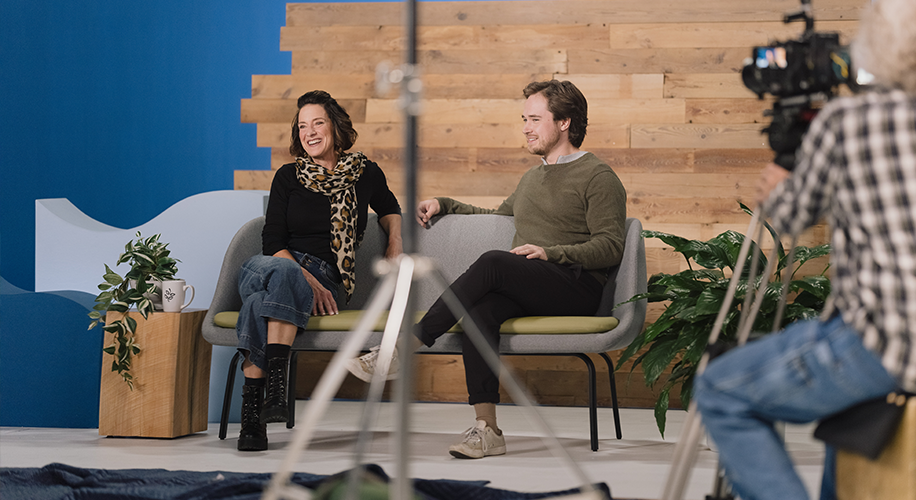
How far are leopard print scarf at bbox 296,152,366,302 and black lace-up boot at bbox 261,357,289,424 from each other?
432mm

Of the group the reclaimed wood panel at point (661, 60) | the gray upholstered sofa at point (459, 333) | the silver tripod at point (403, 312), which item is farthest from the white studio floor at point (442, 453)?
the reclaimed wood panel at point (661, 60)

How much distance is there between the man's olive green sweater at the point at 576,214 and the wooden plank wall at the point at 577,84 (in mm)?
732

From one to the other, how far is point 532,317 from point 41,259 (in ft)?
6.49

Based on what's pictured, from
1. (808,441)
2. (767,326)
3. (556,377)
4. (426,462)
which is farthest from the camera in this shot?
(556,377)

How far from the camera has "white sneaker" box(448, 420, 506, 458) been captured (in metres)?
2.18

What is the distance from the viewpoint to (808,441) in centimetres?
252

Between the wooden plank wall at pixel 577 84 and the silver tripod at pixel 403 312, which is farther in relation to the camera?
the wooden plank wall at pixel 577 84

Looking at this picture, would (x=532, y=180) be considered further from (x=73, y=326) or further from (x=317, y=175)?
(x=73, y=326)

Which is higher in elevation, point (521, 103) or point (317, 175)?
point (521, 103)

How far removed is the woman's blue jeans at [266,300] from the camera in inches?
93.0

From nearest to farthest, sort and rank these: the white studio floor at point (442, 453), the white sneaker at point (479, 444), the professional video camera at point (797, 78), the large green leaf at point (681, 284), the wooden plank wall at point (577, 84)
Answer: the professional video camera at point (797, 78) → the white studio floor at point (442, 453) → the white sneaker at point (479, 444) → the large green leaf at point (681, 284) → the wooden plank wall at point (577, 84)

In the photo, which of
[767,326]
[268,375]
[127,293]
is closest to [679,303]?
[767,326]

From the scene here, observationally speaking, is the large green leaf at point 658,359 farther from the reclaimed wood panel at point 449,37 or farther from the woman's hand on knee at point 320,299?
the reclaimed wood panel at point 449,37

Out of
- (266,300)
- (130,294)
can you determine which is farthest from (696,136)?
(130,294)
